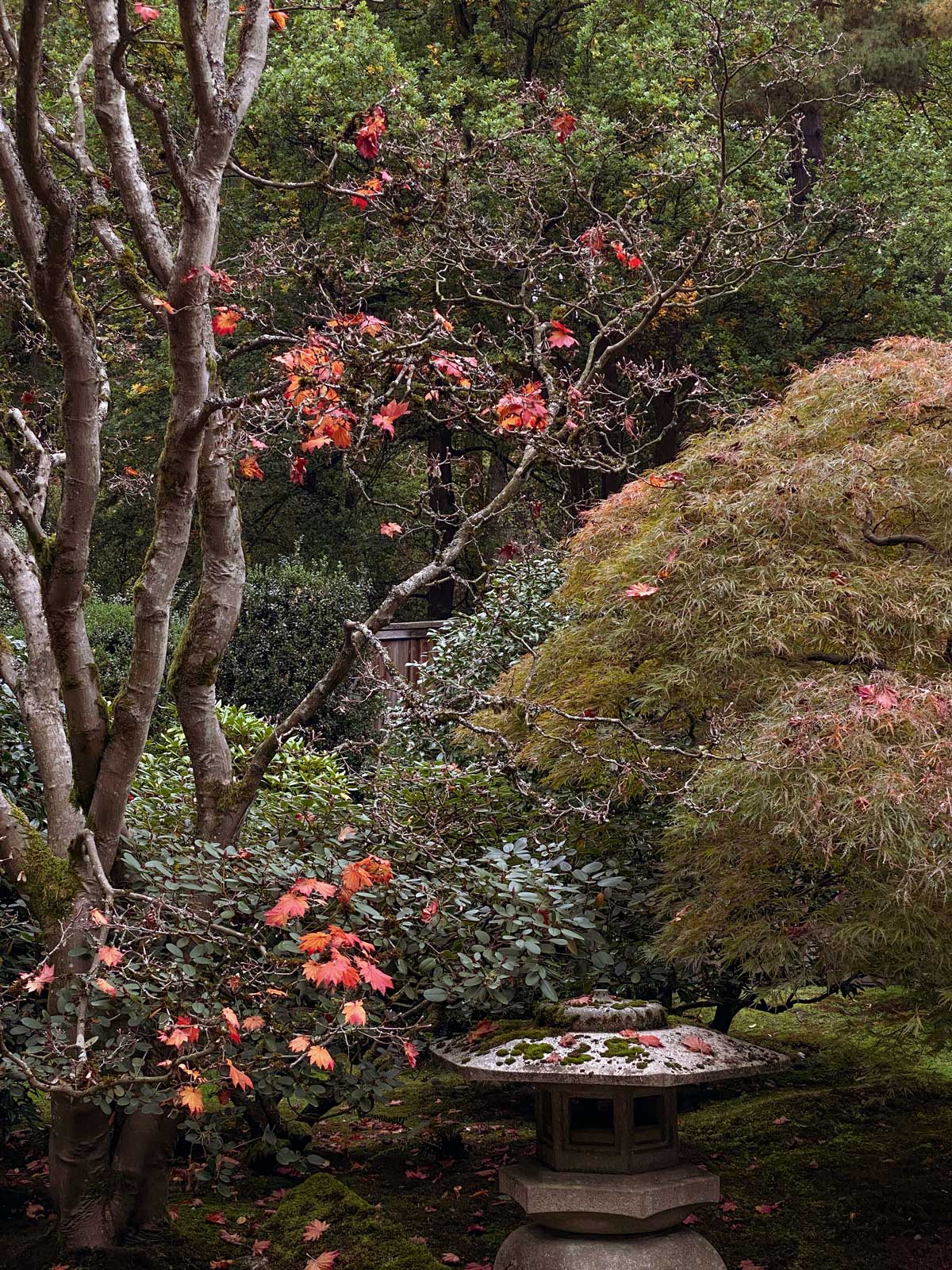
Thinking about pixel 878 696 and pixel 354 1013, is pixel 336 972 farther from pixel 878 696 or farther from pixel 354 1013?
pixel 878 696

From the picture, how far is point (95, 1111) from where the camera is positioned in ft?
13.0

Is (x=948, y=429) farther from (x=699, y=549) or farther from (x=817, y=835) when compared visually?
(x=817, y=835)

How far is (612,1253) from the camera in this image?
3.58 m

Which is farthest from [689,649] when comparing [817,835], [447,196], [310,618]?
[310,618]

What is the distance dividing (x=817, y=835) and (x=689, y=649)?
93 cm

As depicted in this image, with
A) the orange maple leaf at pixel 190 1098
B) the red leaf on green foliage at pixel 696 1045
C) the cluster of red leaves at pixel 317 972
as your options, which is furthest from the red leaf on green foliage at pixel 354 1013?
the red leaf on green foliage at pixel 696 1045

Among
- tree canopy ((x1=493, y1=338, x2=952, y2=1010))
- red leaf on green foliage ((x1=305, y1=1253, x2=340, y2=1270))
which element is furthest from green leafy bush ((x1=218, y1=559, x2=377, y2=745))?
red leaf on green foliage ((x1=305, y1=1253, x2=340, y2=1270))

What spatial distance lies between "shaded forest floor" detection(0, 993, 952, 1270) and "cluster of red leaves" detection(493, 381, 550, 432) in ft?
7.14

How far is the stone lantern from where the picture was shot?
3473 millimetres

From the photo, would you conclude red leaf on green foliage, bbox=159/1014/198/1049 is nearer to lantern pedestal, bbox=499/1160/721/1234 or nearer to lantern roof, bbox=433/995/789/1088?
lantern roof, bbox=433/995/789/1088

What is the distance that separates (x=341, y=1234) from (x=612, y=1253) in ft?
4.28

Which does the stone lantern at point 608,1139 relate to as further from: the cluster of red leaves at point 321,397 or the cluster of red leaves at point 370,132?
the cluster of red leaves at point 370,132

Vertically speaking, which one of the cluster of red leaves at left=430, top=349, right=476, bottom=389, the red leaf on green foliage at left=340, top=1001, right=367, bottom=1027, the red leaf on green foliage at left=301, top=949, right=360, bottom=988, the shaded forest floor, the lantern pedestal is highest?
the cluster of red leaves at left=430, top=349, right=476, bottom=389

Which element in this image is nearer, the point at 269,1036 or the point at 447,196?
the point at 269,1036
